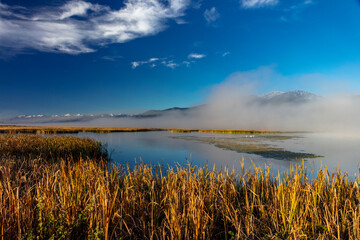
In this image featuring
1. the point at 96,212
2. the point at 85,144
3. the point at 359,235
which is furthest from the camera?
the point at 85,144

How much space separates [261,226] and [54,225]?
4.11m

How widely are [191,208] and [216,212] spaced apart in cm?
161

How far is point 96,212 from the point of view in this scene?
3.82 meters

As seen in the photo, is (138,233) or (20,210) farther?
(138,233)

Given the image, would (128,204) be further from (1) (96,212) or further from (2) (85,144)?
(2) (85,144)

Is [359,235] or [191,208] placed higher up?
[191,208]

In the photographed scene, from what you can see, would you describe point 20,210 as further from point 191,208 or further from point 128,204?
point 191,208

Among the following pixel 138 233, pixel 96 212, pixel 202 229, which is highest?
pixel 96 212

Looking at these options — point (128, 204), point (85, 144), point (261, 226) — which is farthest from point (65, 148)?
point (261, 226)

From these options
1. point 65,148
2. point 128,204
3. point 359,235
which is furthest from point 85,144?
point 359,235

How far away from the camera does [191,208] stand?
389 centimetres

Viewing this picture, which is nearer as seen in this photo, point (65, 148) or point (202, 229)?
point (202, 229)

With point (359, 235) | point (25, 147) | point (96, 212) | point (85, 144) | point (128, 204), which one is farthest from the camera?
point (85, 144)

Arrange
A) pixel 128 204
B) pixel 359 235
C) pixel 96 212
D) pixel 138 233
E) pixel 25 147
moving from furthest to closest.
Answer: pixel 25 147 → pixel 128 204 → pixel 138 233 → pixel 96 212 → pixel 359 235
